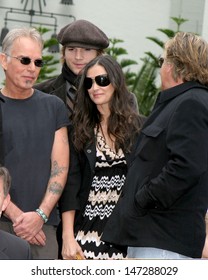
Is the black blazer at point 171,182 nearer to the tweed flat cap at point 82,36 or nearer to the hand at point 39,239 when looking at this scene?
the hand at point 39,239

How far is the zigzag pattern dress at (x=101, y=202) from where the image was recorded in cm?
471

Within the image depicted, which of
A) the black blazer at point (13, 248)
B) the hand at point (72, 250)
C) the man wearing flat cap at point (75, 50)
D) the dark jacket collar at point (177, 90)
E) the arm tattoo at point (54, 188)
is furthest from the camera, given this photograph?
the man wearing flat cap at point (75, 50)

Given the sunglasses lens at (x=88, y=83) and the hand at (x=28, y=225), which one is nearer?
the hand at (x=28, y=225)

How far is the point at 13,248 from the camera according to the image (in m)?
3.99

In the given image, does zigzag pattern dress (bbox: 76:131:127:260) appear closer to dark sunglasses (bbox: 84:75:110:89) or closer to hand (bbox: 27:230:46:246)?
hand (bbox: 27:230:46:246)

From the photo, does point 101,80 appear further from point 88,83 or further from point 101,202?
point 101,202

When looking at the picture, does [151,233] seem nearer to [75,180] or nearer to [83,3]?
[75,180]

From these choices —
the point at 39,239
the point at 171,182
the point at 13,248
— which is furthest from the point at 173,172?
the point at 39,239

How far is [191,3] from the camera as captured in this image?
74.7ft

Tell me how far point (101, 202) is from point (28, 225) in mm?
461

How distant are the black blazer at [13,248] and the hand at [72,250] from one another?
668 millimetres

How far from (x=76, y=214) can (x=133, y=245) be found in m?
0.73

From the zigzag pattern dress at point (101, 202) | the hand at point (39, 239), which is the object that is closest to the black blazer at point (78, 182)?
the zigzag pattern dress at point (101, 202)

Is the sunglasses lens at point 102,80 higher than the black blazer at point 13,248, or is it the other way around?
the sunglasses lens at point 102,80
